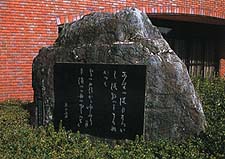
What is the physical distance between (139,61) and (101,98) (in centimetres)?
69

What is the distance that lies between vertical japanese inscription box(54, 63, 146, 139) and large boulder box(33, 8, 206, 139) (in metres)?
0.10

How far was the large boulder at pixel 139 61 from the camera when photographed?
4609mm

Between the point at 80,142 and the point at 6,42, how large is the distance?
4.35 meters

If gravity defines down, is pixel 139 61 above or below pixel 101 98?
above

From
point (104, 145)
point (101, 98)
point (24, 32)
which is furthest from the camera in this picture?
point (24, 32)

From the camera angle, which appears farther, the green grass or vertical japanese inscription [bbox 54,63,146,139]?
vertical japanese inscription [bbox 54,63,146,139]

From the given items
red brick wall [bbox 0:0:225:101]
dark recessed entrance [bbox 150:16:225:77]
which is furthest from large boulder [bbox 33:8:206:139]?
dark recessed entrance [bbox 150:16:225:77]

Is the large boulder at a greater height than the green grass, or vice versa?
the large boulder

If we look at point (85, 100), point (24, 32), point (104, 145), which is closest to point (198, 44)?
point (24, 32)

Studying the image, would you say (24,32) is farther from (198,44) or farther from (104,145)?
(198,44)

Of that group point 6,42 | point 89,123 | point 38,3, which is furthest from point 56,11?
point 89,123

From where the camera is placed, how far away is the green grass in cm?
425

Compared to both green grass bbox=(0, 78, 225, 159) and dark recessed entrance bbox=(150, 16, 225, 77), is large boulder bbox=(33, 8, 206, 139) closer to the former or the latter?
green grass bbox=(0, 78, 225, 159)

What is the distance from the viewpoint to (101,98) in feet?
16.3
